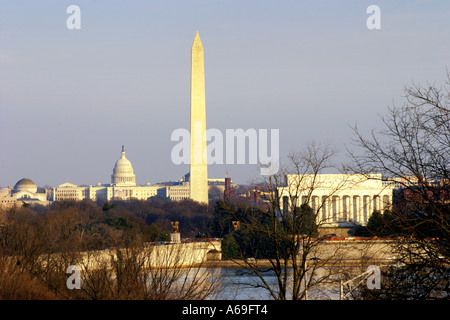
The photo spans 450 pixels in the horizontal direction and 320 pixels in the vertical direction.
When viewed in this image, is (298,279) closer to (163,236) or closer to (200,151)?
(163,236)

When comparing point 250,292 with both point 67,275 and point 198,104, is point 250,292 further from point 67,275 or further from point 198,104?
point 198,104

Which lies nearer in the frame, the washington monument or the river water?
the river water

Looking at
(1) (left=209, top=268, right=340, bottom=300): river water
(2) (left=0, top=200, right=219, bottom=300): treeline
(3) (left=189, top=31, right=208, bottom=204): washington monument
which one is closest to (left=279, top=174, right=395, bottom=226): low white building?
(1) (left=209, top=268, right=340, bottom=300): river water

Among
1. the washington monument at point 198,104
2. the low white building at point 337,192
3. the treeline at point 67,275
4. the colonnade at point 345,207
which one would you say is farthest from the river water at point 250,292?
the washington monument at point 198,104

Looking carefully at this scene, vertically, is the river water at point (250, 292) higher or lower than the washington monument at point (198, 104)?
lower

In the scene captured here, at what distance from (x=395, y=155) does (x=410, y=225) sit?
1.24 m

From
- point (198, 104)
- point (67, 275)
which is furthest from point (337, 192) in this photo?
point (67, 275)

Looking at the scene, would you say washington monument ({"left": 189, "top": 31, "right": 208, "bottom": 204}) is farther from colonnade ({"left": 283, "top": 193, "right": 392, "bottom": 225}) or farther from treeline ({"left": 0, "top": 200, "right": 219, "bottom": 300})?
treeline ({"left": 0, "top": 200, "right": 219, "bottom": 300})

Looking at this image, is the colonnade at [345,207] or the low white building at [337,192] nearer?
the low white building at [337,192]

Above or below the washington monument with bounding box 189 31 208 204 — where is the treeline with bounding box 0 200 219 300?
below

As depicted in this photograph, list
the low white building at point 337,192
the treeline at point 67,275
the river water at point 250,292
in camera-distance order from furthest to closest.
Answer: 1. the river water at point 250,292
2. the treeline at point 67,275
3. the low white building at point 337,192

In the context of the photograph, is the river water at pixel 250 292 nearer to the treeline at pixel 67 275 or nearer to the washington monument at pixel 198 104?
the treeline at pixel 67 275

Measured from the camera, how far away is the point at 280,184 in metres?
22.5
